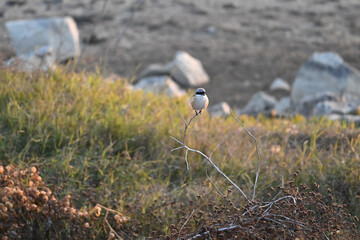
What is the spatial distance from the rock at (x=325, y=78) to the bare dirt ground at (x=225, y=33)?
1.03 meters

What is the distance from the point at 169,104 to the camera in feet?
14.3

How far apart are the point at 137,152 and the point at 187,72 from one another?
5194 mm

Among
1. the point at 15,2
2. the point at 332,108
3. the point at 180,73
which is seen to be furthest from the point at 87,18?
the point at 332,108

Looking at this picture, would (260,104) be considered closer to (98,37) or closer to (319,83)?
(319,83)

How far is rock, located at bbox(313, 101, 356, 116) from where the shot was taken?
5793mm

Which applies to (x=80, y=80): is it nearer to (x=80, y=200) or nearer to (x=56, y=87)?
(x=56, y=87)

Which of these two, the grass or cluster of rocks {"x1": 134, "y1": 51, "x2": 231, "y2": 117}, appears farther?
cluster of rocks {"x1": 134, "y1": 51, "x2": 231, "y2": 117}

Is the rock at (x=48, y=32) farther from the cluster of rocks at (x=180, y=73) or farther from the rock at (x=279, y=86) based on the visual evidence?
the rock at (x=279, y=86)

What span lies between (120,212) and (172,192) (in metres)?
0.42

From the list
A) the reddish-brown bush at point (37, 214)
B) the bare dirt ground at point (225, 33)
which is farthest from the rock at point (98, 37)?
the reddish-brown bush at point (37, 214)

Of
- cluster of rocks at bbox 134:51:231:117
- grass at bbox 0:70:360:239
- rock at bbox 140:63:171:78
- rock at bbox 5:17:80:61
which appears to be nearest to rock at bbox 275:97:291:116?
cluster of rocks at bbox 134:51:231:117

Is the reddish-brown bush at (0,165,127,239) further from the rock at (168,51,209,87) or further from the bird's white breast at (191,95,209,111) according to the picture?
the rock at (168,51,209,87)

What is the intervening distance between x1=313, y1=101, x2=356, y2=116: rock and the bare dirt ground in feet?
6.73

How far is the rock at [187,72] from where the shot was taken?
337 inches
